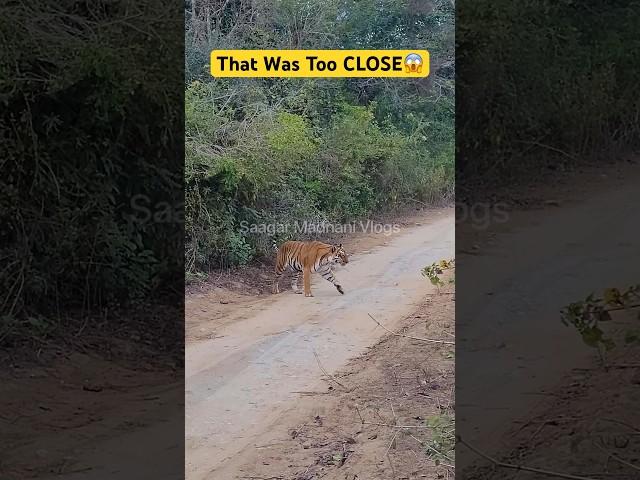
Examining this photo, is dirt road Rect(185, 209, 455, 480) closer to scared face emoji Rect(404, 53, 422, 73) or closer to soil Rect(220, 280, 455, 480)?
soil Rect(220, 280, 455, 480)

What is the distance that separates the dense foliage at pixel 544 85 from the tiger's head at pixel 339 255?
0.43 m

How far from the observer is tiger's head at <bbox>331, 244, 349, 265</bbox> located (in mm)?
2443

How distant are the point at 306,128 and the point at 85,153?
844mm

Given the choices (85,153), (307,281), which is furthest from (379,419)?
(85,153)

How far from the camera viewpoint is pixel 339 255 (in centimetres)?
245

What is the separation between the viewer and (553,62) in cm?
268

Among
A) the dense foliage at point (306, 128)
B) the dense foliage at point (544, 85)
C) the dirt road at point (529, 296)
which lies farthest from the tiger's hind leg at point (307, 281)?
the dense foliage at point (544, 85)

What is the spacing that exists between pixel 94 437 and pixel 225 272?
0.66 meters

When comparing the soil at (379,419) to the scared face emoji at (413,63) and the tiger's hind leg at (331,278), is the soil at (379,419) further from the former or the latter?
the scared face emoji at (413,63)

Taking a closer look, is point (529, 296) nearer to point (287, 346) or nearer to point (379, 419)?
point (379, 419)

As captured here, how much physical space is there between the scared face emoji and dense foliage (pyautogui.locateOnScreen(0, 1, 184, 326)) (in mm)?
732

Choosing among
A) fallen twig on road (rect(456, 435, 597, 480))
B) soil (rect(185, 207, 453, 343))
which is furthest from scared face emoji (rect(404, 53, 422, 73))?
fallen twig on road (rect(456, 435, 597, 480))

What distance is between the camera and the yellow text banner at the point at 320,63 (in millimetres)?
2311

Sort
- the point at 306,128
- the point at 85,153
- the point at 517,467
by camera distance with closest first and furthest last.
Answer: the point at 517,467 < the point at 306,128 < the point at 85,153
